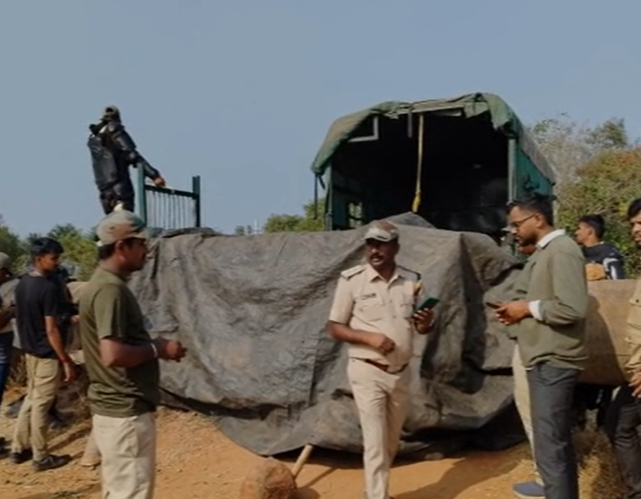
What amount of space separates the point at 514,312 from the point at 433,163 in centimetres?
659

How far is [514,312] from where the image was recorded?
13.7 feet

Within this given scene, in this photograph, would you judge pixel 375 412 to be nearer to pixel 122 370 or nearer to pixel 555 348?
pixel 555 348

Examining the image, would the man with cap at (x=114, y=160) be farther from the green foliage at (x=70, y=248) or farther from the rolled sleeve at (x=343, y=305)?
the rolled sleeve at (x=343, y=305)

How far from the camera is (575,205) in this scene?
611 inches

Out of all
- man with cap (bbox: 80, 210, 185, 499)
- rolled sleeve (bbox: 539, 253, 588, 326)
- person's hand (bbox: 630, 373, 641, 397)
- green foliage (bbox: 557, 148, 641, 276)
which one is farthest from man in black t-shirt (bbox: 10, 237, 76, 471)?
green foliage (bbox: 557, 148, 641, 276)

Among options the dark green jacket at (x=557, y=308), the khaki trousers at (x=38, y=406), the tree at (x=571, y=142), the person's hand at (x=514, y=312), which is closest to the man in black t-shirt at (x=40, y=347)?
the khaki trousers at (x=38, y=406)

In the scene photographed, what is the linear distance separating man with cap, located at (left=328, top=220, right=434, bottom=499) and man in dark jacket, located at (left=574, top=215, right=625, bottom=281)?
1.48 m

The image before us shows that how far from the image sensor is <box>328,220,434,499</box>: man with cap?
4695mm

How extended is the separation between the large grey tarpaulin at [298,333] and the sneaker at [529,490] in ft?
2.45

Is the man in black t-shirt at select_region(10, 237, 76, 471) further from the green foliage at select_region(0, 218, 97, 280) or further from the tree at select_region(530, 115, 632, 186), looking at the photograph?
the tree at select_region(530, 115, 632, 186)

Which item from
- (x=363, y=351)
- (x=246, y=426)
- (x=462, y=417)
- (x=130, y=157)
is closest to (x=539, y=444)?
(x=363, y=351)

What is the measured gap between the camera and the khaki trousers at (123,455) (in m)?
3.68

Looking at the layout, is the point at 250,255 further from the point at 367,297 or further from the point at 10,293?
the point at 10,293

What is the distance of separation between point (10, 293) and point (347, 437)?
4054mm
